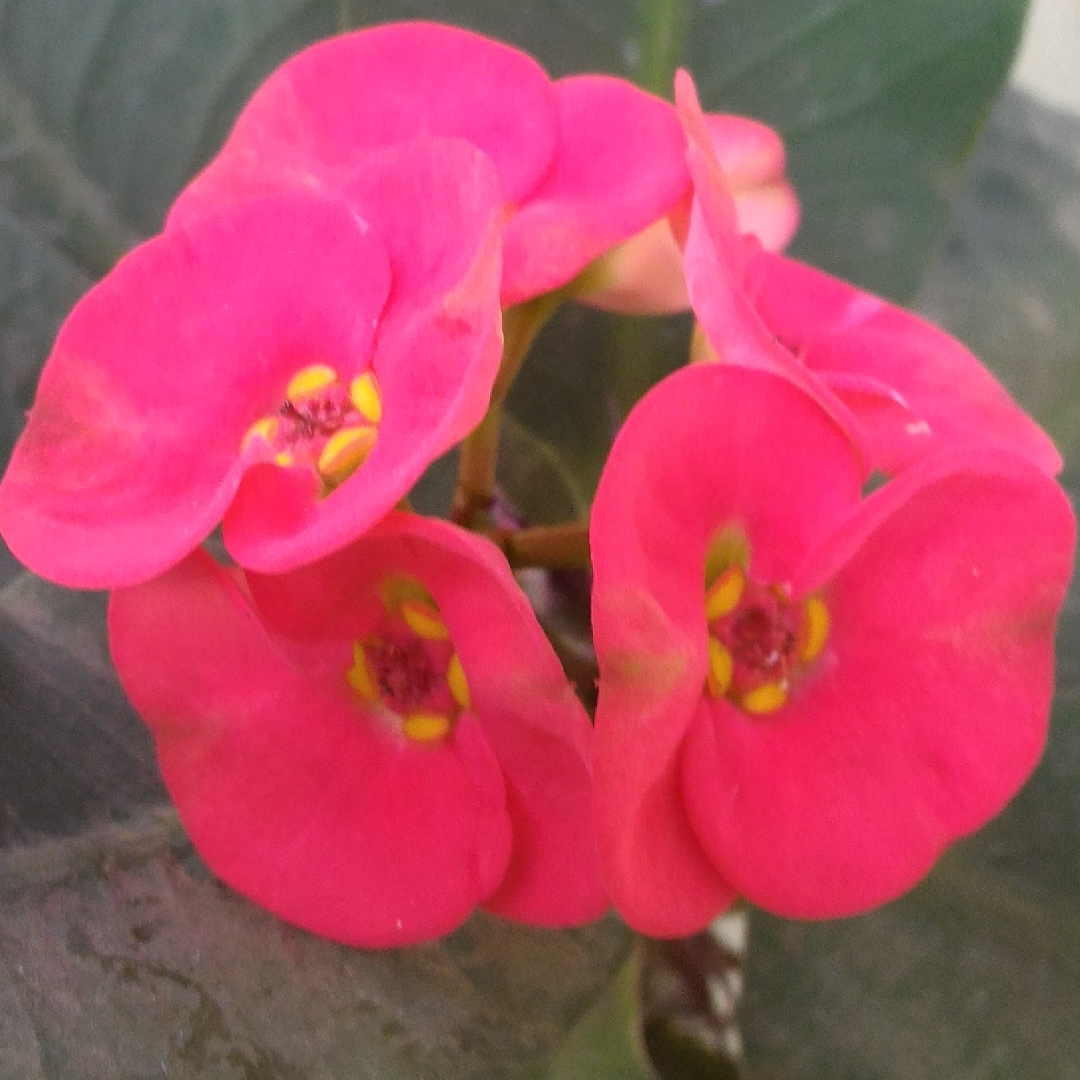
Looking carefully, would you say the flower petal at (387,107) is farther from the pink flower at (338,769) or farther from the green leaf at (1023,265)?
the green leaf at (1023,265)

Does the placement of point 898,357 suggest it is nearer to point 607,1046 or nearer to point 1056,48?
point 607,1046

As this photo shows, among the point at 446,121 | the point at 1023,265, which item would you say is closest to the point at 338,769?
the point at 446,121

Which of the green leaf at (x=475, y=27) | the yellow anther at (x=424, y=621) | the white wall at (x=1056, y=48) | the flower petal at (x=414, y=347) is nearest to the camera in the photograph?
the flower petal at (x=414, y=347)

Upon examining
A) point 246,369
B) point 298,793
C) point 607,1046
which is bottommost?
point 607,1046

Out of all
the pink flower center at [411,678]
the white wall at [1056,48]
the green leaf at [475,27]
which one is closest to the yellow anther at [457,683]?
the pink flower center at [411,678]

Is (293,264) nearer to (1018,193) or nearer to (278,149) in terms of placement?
(278,149)

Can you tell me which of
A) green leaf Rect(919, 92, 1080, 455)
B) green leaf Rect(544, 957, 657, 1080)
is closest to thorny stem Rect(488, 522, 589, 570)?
green leaf Rect(544, 957, 657, 1080)

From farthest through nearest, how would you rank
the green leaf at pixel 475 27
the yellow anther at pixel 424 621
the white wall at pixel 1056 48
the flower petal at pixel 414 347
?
the white wall at pixel 1056 48 → the green leaf at pixel 475 27 → the yellow anther at pixel 424 621 → the flower petal at pixel 414 347
